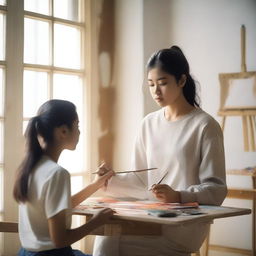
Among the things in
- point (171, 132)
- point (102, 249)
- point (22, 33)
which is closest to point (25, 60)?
point (22, 33)

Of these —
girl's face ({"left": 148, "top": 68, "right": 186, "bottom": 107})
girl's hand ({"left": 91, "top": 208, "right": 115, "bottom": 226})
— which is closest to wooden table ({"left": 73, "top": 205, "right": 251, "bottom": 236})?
girl's hand ({"left": 91, "top": 208, "right": 115, "bottom": 226})

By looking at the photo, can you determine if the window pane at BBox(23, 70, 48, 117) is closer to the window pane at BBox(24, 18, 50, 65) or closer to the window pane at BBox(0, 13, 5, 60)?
the window pane at BBox(24, 18, 50, 65)

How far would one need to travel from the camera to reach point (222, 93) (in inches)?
151

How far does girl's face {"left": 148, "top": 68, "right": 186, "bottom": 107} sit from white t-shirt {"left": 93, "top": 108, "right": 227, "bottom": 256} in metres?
0.14

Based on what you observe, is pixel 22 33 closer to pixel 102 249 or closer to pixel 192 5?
pixel 192 5

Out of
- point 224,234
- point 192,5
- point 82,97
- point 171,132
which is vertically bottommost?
point 224,234

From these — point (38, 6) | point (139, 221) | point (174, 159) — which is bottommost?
point (139, 221)

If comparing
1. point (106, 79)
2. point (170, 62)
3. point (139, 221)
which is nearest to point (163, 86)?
point (170, 62)

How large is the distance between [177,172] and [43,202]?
82cm

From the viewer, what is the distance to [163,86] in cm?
257

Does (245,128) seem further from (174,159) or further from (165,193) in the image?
(165,193)

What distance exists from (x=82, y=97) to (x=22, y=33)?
73 cm

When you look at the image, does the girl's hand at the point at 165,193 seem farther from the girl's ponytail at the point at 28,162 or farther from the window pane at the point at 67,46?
the window pane at the point at 67,46

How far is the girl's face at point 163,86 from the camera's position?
2.57m
